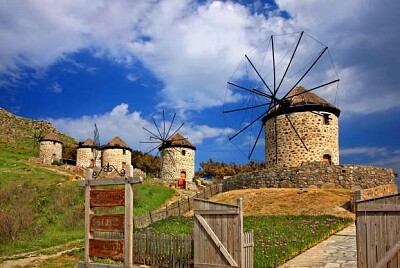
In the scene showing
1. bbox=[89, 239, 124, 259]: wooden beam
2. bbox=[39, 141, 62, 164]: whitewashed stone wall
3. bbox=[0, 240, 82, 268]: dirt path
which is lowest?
bbox=[0, 240, 82, 268]: dirt path

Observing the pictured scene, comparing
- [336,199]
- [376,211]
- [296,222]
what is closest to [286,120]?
[336,199]

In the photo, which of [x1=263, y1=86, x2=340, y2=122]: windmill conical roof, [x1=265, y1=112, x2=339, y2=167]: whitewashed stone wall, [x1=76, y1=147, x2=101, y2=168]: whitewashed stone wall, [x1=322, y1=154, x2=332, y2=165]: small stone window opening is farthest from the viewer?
[x1=76, y1=147, x2=101, y2=168]: whitewashed stone wall

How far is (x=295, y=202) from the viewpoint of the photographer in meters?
23.8

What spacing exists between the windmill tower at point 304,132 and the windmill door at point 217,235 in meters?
24.0

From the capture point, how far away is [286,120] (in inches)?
1358

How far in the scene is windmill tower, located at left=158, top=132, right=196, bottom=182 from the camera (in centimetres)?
5372

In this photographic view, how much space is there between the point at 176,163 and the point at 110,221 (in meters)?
42.9

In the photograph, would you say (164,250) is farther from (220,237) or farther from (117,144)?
(117,144)

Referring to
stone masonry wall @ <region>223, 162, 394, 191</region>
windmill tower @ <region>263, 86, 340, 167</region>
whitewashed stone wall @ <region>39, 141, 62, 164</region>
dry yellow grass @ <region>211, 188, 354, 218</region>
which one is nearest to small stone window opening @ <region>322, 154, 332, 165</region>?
windmill tower @ <region>263, 86, 340, 167</region>

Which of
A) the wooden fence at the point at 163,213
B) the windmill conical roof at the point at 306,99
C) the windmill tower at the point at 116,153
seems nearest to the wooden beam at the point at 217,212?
the wooden fence at the point at 163,213

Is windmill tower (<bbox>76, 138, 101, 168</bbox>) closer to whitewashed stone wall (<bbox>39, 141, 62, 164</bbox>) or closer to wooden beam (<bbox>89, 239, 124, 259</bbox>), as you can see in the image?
whitewashed stone wall (<bbox>39, 141, 62, 164</bbox>)

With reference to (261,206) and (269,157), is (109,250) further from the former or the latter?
(269,157)

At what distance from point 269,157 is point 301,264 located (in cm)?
2523

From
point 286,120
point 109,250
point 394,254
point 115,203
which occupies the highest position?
point 286,120
